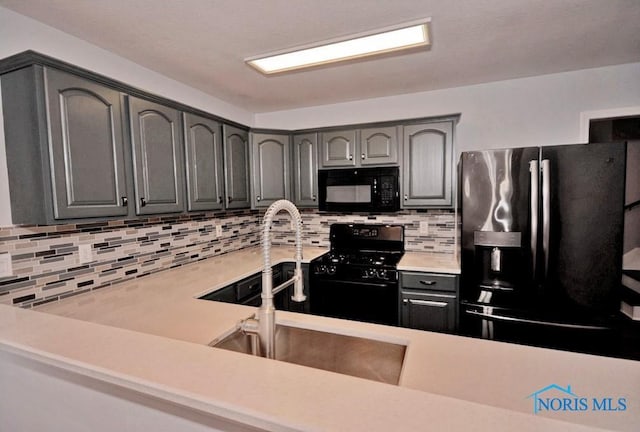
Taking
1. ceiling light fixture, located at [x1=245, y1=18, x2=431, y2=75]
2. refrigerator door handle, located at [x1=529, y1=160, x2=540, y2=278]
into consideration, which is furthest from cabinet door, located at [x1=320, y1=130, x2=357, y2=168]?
refrigerator door handle, located at [x1=529, y1=160, x2=540, y2=278]

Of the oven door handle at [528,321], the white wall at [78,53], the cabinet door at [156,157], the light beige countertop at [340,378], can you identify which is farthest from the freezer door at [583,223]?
the white wall at [78,53]

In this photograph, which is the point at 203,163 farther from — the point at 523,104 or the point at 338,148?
the point at 523,104

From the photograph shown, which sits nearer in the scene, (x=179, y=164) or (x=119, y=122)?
(x=119, y=122)

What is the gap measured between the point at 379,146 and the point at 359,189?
1.37 ft

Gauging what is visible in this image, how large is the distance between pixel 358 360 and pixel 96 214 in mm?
1432

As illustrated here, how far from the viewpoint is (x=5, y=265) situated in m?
1.37

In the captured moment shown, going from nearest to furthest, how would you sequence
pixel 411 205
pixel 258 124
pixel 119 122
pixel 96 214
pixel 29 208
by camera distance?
pixel 29 208, pixel 96 214, pixel 119 122, pixel 411 205, pixel 258 124

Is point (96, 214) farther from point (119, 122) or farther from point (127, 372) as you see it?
point (127, 372)

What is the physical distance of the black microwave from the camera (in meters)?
2.56

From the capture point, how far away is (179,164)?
198 cm

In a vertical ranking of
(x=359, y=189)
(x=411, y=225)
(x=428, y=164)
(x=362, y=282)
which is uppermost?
(x=428, y=164)

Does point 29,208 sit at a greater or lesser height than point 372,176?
lesser

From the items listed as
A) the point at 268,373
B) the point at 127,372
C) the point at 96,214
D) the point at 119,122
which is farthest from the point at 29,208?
the point at 268,373

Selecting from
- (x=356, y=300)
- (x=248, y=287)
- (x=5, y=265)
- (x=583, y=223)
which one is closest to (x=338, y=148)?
(x=356, y=300)
